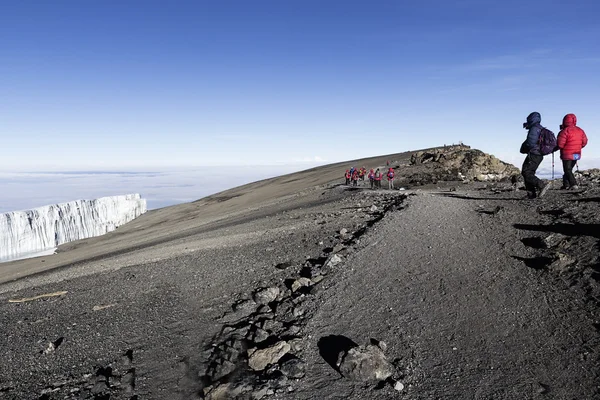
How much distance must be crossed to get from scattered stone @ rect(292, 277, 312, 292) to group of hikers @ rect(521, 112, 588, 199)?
22.7 ft

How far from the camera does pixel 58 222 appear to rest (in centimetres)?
4956

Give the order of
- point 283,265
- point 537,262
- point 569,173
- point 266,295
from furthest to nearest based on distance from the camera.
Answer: point 569,173 → point 283,265 → point 266,295 → point 537,262

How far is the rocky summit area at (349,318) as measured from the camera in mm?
4250

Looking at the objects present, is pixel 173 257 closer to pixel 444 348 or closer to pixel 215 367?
pixel 215 367

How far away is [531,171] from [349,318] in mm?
7571

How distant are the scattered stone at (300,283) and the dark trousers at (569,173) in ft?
27.1

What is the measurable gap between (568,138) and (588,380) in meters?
8.43

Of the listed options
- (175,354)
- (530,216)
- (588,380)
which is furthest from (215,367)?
(530,216)

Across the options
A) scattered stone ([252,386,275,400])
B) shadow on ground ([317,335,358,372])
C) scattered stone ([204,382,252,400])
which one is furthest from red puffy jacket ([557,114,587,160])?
scattered stone ([204,382,252,400])

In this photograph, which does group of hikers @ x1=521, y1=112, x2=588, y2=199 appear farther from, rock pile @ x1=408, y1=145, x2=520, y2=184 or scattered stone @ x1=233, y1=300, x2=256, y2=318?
scattered stone @ x1=233, y1=300, x2=256, y2=318

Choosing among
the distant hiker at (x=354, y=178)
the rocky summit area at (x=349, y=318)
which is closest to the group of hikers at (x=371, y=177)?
the distant hiker at (x=354, y=178)

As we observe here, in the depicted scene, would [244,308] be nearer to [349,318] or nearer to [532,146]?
[349,318]

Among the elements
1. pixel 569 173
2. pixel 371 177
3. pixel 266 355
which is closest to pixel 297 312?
pixel 266 355

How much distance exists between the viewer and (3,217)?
154ft
